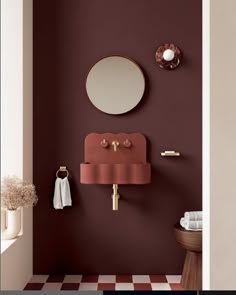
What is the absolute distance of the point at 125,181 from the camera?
339cm

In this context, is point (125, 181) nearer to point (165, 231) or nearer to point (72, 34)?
point (165, 231)

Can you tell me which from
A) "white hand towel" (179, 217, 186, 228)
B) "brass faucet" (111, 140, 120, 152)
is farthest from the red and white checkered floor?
"brass faucet" (111, 140, 120, 152)

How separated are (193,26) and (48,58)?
52.3 inches

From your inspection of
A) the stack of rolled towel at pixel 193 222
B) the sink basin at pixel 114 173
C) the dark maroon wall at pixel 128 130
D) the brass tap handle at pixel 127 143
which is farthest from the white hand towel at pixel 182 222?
the brass tap handle at pixel 127 143

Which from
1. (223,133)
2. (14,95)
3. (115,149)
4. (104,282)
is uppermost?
(14,95)

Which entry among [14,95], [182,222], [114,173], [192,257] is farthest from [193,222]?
[14,95]

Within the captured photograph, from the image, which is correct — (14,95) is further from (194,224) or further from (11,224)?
(194,224)

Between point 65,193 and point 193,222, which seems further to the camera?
point 65,193

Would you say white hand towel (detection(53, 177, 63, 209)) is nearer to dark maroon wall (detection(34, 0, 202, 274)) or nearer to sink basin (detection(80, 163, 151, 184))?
dark maroon wall (detection(34, 0, 202, 274))

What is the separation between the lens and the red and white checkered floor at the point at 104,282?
337 centimetres

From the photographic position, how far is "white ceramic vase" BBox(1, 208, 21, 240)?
Answer: 121 inches

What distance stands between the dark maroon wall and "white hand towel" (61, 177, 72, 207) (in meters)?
0.08

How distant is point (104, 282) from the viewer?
349 centimetres

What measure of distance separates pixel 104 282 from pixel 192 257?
0.78 metres
